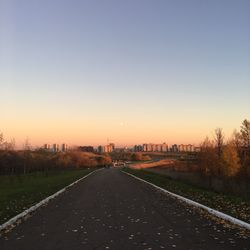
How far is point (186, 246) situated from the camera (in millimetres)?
7789

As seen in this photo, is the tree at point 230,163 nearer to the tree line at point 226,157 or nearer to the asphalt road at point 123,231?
the tree line at point 226,157

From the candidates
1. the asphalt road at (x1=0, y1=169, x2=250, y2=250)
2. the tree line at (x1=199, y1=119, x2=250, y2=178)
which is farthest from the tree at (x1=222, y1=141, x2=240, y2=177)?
the asphalt road at (x1=0, y1=169, x2=250, y2=250)

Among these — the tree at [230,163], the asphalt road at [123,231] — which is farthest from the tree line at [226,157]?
the asphalt road at [123,231]

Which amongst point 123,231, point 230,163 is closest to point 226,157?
point 230,163

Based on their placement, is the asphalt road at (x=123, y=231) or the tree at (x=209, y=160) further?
the tree at (x=209, y=160)

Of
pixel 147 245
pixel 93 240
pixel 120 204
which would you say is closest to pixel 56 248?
pixel 93 240

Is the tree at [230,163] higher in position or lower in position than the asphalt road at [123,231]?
higher

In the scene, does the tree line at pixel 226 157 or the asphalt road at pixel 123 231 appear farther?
the tree line at pixel 226 157

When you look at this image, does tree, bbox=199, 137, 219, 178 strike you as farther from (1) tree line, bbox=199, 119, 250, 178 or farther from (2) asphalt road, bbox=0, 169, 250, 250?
(2) asphalt road, bbox=0, 169, 250, 250

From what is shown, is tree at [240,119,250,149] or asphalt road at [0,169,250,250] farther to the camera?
tree at [240,119,250,149]

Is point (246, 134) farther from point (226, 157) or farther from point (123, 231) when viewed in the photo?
point (123, 231)

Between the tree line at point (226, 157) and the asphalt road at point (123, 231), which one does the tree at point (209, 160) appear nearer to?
the tree line at point (226, 157)

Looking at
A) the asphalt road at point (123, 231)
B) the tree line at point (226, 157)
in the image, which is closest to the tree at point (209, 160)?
the tree line at point (226, 157)

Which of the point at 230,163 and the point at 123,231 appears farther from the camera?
the point at 230,163
